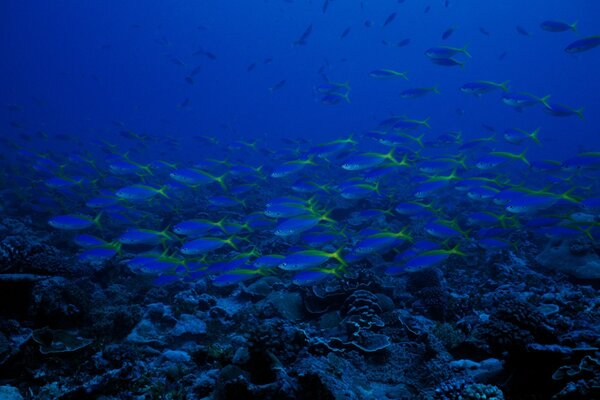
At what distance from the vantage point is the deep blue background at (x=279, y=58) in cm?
11819

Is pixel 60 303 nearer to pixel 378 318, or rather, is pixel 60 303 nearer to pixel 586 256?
pixel 378 318

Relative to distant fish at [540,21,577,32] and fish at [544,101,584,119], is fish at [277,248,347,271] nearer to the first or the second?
fish at [544,101,584,119]

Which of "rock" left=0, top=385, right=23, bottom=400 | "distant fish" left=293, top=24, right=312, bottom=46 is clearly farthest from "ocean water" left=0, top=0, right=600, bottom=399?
"distant fish" left=293, top=24, right=312, bottom=46

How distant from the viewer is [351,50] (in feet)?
494

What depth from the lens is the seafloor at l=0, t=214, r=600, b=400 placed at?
2.99 metres

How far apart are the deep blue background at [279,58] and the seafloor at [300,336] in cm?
10598

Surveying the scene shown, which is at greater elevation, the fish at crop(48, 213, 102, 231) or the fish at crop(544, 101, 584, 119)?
the fish at crop(544, 101, 584, 119)

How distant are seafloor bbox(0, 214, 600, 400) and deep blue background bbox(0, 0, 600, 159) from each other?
348 ft

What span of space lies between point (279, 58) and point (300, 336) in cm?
16428

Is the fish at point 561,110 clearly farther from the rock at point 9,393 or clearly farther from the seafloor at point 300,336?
the rock at point 9,393

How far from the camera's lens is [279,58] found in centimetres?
15312

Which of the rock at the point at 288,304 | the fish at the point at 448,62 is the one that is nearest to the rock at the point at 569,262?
the rock at the point at 288,304

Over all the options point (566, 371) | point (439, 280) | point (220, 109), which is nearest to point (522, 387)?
point (566, 371)

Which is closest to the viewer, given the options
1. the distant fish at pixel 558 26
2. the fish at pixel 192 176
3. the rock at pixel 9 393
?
the rock at pixel 9 393
